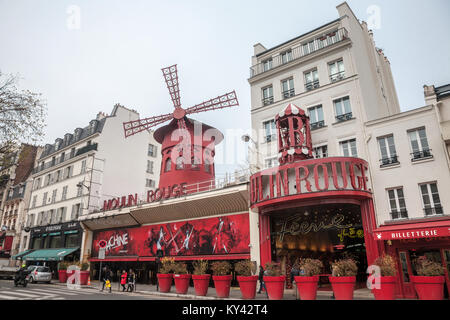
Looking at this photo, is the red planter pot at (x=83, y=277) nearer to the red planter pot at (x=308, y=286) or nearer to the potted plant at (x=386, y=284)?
the red planter pot at (x=308, y=286)

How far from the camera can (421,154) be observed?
39.5ft

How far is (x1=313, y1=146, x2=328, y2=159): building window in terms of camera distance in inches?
573

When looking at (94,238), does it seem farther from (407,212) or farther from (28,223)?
(407,212)

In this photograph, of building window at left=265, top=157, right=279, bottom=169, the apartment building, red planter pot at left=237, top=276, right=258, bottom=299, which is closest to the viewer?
red planter pot at left=237, top=276, right=258, bottom=299

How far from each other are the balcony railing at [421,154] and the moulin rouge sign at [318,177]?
170 centimetres

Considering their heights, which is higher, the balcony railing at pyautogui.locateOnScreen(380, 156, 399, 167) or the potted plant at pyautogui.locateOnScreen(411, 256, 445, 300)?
the balcony railing at pyautogui.locateOnScreen(380, 156, 399, 167)

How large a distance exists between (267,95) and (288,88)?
127 cm

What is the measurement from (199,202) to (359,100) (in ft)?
30.3

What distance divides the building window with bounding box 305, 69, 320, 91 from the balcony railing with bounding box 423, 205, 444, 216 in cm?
738

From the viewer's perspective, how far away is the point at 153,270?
19.9m

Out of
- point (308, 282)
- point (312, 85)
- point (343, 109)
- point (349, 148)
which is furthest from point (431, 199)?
point (312, 85)

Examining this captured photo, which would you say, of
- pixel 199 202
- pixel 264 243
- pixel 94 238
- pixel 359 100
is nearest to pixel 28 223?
pixel 94 238

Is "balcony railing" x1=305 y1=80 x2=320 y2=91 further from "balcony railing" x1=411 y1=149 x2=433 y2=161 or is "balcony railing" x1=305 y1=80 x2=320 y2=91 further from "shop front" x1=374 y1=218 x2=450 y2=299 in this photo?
"shop front" x1=374 y1=218 x2=450 y2=299

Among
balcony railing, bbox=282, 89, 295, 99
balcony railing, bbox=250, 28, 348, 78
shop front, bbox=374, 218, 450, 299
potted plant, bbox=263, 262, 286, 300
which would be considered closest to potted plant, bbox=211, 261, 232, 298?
potted plant, bbox=263, 262, 286, 300
